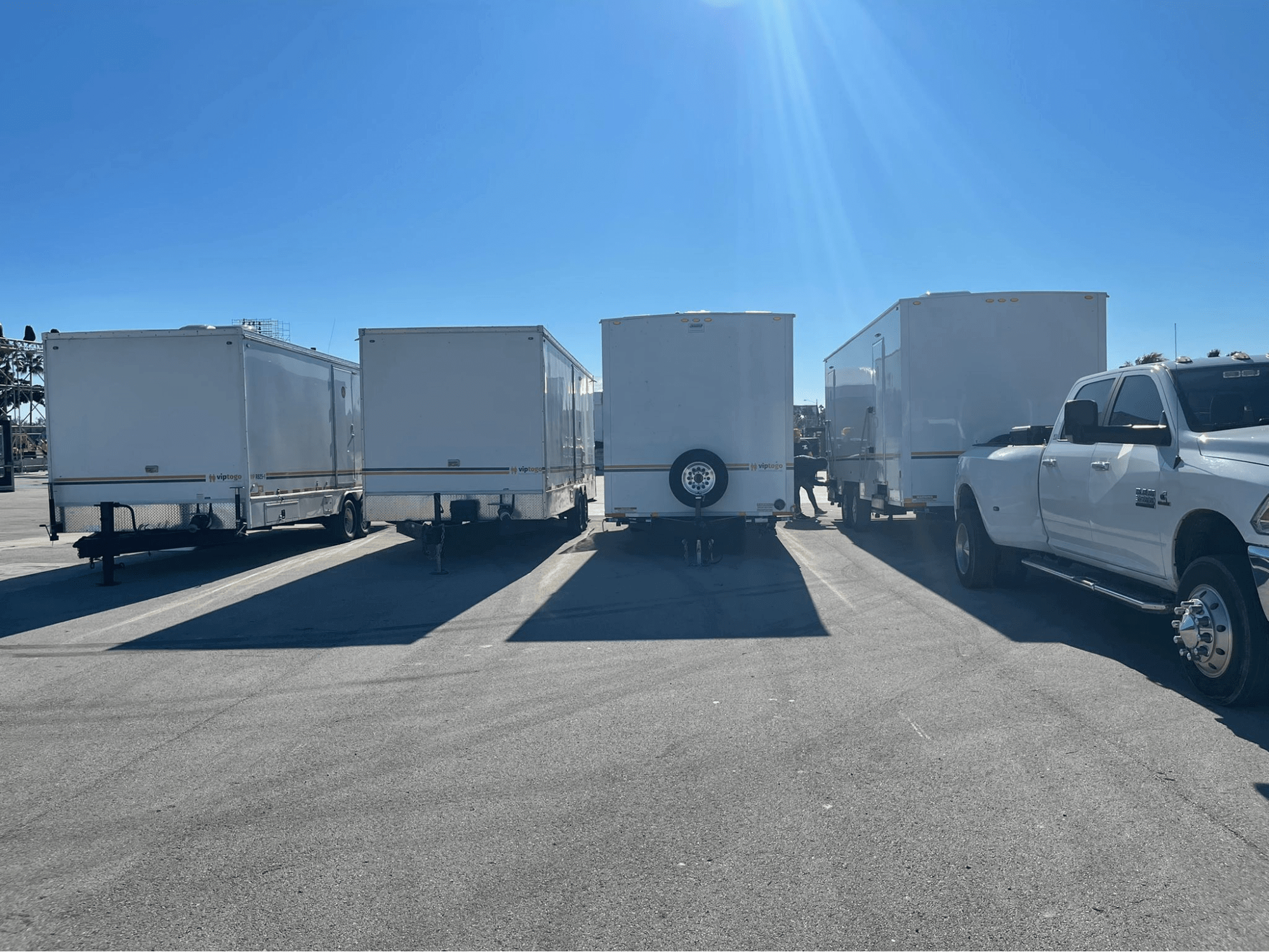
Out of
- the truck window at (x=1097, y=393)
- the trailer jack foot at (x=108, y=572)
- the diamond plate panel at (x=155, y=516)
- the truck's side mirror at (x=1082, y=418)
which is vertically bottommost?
the trailer jack foot at (x=108, y=572)

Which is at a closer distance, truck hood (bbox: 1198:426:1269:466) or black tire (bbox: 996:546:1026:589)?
truck hood (bbox: 1198:426:1269:466)

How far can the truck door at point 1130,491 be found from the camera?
6.43 meters

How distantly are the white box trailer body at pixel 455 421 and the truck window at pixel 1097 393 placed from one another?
7014mm

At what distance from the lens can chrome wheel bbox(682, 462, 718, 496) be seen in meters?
12.3

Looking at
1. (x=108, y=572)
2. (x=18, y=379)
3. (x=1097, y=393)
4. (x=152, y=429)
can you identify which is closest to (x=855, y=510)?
(x=1097, y=393)

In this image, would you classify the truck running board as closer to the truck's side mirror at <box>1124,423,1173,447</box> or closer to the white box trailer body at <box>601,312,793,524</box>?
the truck's side mirror at <box>1124,423,1173,447</box>

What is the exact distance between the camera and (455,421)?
12.8 m

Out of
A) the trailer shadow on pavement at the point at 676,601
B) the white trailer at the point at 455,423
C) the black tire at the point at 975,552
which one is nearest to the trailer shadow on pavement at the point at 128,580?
the white trailer at the point at 455,423

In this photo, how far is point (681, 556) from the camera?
44.1ft

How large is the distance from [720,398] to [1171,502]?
6878 millimetres

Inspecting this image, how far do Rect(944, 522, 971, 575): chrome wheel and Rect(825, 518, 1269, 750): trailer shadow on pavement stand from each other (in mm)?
241

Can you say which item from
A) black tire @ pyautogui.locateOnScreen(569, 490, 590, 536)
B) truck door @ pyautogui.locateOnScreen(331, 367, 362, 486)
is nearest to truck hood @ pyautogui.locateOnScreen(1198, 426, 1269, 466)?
black tire @ pyautogui.locateOnScreen(569, 490, 590, 536)

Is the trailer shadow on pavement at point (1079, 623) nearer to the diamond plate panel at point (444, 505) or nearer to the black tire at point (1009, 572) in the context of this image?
the black tire at point (1009, 572)

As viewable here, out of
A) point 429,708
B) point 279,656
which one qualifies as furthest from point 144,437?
point 429,708
